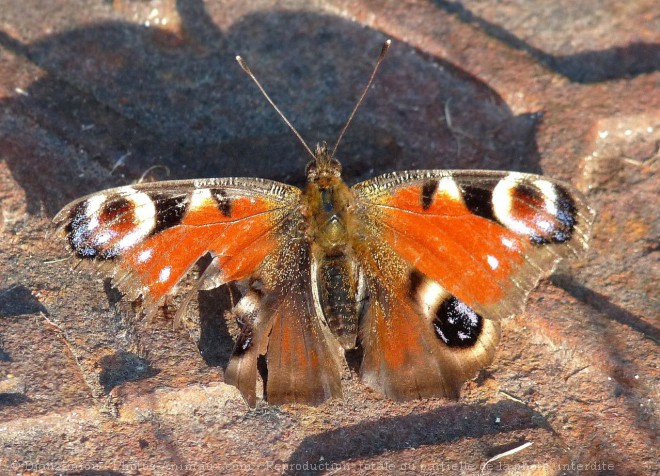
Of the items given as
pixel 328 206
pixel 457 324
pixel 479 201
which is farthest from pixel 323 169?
pixel 457 324

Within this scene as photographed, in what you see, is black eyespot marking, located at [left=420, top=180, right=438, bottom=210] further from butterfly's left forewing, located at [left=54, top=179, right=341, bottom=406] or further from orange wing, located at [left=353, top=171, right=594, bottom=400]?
butterfly's left forewing, located at [left=54, top=179, right=341, bottom=406]

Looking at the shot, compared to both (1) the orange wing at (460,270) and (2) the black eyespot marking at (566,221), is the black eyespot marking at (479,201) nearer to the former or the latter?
(1) the orange wing at (460,270)

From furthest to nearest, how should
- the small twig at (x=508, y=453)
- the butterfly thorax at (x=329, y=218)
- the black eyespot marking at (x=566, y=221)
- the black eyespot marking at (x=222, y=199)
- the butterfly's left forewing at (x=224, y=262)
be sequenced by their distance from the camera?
the butterfly thorax at (x=329, y=218) → the black eyespot marking at (x=222, y=199) → the black eyespot marking at (x=566, y=221) → the butterfly's left forewing at (x=224, y=262) → the small twig at (x=508, y=453)

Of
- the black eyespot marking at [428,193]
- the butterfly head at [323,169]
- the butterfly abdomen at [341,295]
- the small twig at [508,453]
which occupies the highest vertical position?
the butterfly head at [323,169]

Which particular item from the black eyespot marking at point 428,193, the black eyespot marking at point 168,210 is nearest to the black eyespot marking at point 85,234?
the black eyespot marking at point 168,210

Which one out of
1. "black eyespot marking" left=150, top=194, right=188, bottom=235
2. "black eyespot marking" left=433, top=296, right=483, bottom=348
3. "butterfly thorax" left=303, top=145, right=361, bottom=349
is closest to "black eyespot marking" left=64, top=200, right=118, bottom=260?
"black eyespot marking" left=150, top=194, right=188, bottom=235

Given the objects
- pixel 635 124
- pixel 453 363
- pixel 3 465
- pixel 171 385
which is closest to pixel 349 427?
pixel 453 363

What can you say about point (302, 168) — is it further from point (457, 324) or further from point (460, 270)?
point (457, 324)

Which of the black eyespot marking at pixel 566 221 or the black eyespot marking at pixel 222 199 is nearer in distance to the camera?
the black eyespot marking at pixel 566 221
